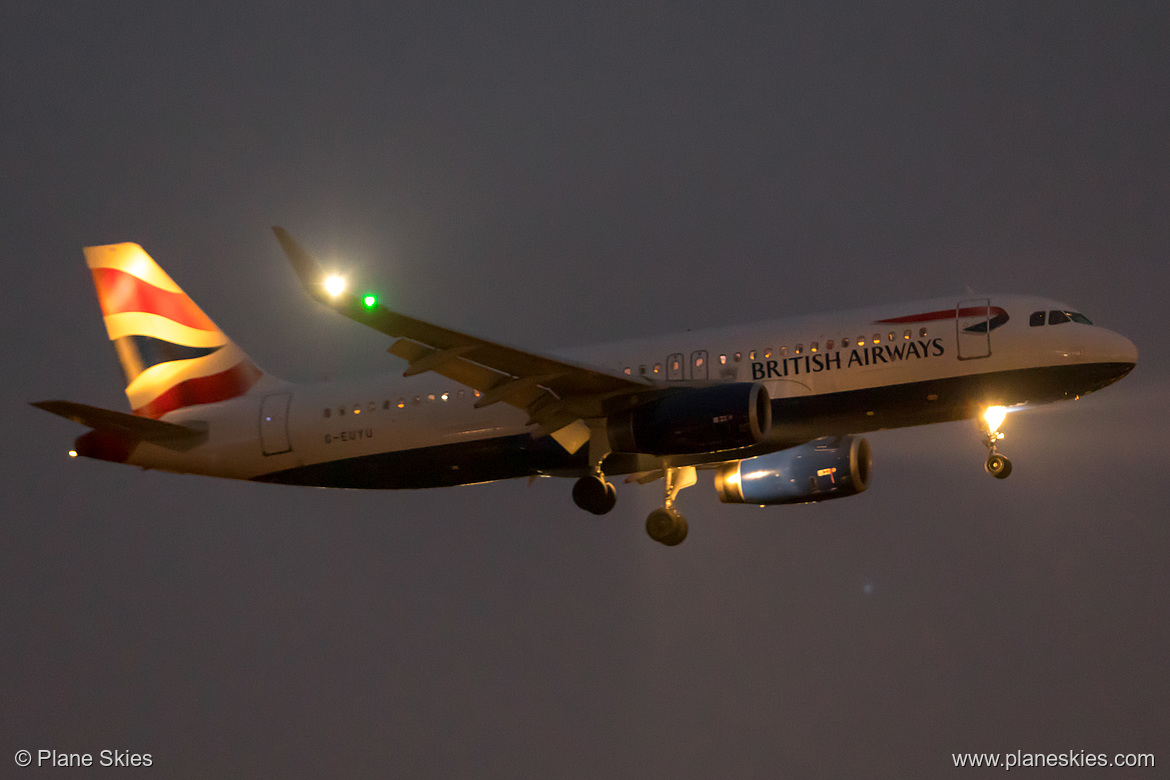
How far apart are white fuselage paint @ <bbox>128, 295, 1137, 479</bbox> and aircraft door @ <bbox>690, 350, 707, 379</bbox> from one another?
0.14ft

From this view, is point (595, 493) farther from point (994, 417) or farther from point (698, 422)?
point (994, 417)

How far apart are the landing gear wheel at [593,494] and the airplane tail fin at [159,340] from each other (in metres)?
8.34

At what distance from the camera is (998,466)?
93.6 ft

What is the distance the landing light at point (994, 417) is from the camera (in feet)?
89.1

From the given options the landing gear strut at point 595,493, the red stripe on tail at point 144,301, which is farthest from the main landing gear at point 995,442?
the red stripe on tail at point 144,301

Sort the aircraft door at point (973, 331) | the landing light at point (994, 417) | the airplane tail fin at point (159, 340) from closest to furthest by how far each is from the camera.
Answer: the aircraft door at point (973, 331), the landing light at point (994, 417), the airplane tail fin at point (159, 340)

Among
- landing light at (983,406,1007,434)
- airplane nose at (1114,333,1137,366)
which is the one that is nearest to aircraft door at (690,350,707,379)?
landing light at (983,406,1007,434)

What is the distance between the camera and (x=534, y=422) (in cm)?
2769

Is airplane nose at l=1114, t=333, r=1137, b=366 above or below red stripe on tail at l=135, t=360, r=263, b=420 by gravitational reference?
below

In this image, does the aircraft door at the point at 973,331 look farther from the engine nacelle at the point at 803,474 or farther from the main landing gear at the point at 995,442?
the engine nacelle at the point at 803,474

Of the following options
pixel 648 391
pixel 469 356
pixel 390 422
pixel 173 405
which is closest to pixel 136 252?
pixel 173 405

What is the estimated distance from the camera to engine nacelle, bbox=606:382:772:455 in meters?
25.4

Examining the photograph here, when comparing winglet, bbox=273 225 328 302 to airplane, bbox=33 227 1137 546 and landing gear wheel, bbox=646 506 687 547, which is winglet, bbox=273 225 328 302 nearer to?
airplane, bbox=33 227 1137 546

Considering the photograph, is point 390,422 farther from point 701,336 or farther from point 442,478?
point 701,336
